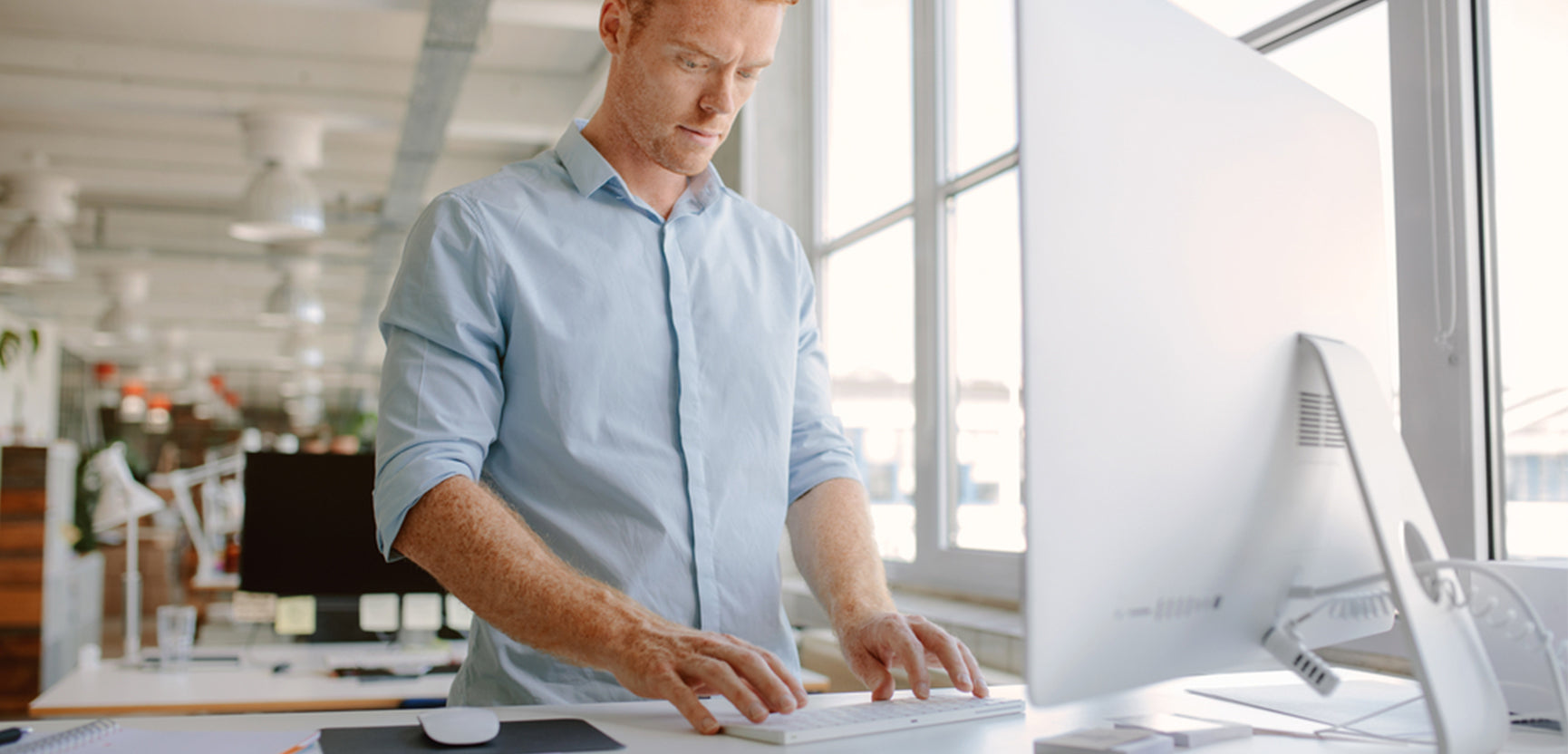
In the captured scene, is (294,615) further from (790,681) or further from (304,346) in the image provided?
(304,346)

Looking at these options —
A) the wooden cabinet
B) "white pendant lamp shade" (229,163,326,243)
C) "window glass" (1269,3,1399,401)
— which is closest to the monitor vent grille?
"window glass" (1269,3,1399,401)

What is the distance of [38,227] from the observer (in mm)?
7609

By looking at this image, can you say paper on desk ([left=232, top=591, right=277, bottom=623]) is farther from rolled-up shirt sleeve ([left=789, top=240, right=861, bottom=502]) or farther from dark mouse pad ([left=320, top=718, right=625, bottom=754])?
dark mouse pad ([left=320, top=718, right=625, bottom=754])

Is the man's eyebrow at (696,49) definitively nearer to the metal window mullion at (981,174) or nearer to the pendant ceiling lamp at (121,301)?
the metal window mullion at (981,174)

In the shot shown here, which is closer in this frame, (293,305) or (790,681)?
(790,681)

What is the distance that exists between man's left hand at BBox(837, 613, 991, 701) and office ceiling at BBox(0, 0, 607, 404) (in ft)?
13.5

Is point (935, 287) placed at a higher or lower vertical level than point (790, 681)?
higher

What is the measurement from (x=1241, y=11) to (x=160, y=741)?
2.16 m

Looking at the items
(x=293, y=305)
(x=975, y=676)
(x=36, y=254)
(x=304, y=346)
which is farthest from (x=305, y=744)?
(x=304, y=346)

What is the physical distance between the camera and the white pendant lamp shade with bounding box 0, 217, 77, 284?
7.39 m

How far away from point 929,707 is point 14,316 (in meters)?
16.2

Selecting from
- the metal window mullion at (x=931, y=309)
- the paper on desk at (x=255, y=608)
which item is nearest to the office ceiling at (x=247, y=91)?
the metal window mullion at (x=931, y=309)

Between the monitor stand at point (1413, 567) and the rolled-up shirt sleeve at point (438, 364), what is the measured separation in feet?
2.49

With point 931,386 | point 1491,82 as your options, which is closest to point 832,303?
point 931,386
